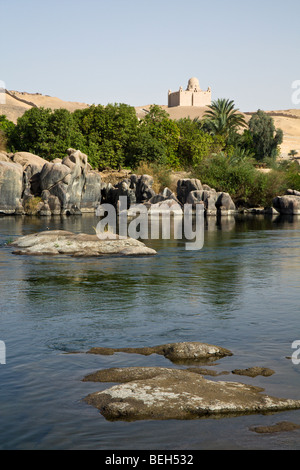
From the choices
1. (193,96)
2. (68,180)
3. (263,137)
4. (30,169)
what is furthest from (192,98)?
(68,180)

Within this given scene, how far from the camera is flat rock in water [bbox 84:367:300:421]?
7.54 meters

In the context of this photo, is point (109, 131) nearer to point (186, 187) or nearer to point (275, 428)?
point (186, 187)

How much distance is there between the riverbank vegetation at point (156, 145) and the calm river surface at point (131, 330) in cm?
4034

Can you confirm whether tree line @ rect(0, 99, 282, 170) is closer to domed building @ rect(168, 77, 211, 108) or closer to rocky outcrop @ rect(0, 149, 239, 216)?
rocky outcrop @ rect(0, 149, 239, 216)

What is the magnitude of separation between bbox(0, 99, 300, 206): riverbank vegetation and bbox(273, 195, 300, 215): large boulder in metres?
3.43

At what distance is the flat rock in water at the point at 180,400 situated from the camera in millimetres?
7535

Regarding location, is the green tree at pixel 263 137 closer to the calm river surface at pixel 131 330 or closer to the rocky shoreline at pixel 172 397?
the calm river surface at pixel 131 330

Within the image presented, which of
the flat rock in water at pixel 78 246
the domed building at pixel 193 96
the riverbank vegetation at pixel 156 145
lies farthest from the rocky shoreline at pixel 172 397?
the domed building at pixel 193 96

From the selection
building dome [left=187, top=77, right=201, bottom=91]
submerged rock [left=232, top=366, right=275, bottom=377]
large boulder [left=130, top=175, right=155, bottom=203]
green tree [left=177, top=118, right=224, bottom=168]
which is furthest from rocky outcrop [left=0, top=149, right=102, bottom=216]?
building dome [left=187, top=77, right=201, bottom=91]

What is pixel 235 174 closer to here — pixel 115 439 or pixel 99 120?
pixel 99 120

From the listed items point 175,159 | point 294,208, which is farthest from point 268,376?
point 175,159

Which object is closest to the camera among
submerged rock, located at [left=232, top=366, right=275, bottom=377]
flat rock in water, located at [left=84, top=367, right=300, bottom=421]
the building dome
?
flat rock in water, located at [left=84, top=367, right=300, bottom=421]

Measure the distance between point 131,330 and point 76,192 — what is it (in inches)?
1758

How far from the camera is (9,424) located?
24.3 ft
